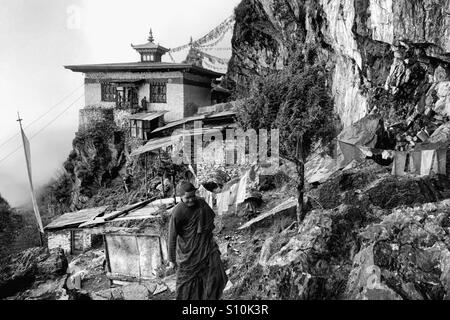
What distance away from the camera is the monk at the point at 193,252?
5895 millimetres

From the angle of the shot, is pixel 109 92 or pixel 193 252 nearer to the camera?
pixel 193 252

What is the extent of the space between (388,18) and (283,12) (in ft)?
34.1

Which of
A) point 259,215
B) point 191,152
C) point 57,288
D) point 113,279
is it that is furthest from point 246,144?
point 57,288

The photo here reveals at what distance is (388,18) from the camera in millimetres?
12969

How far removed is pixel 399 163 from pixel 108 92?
23.2 meters

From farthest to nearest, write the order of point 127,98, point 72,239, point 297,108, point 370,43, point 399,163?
point 127,98
point 297,108
point 72,239
point 370,43
point 399,163

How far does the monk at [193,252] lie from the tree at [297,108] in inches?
192

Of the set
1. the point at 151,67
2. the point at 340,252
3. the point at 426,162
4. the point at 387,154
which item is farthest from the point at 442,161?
the point at 151,67

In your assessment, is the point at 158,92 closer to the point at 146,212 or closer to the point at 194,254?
the point at 146,212

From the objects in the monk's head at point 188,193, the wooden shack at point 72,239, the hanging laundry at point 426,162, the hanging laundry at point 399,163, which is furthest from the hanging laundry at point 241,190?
the monk's head at point 188,193

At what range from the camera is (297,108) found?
62.6ft

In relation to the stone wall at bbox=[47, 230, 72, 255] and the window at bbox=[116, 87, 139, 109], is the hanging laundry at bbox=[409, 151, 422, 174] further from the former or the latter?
the window at bbox=[116, 87, 139, 109]

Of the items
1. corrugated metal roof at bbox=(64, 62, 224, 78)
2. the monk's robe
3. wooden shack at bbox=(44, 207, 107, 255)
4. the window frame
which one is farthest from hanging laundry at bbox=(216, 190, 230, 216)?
the window frame

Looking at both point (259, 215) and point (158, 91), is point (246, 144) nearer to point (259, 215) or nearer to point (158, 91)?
point (259, 215)
